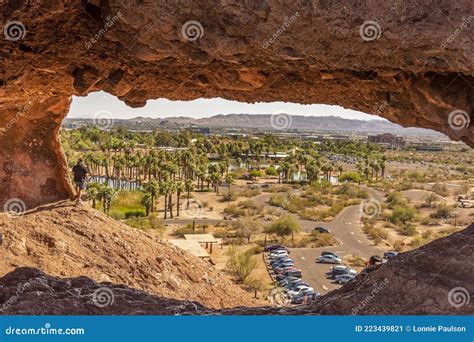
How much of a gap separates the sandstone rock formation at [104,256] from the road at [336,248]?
1563 centimetres

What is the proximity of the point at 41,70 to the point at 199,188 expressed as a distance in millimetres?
56172

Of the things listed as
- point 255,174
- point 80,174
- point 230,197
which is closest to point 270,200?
point 230,197

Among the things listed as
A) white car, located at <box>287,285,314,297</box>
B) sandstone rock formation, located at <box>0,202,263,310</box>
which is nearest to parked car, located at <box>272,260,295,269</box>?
white car, located at <box>287,285,314,297</box>

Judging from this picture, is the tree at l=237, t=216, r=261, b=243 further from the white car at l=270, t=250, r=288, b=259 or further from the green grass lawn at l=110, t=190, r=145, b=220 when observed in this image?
the green grass lawn at l=110, t=190, r=145, b=220

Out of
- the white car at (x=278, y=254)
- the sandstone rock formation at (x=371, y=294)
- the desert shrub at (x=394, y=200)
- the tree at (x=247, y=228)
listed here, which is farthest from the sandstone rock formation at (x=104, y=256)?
the desert shrub at (x=394, y=200)

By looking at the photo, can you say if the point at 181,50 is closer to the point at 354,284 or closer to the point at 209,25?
the point at 209,25

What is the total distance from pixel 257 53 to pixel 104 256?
6.86 metres

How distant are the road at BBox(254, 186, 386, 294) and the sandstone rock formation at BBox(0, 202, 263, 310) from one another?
1563cm

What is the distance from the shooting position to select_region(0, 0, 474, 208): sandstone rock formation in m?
7.35

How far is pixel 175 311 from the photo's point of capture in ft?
26.8

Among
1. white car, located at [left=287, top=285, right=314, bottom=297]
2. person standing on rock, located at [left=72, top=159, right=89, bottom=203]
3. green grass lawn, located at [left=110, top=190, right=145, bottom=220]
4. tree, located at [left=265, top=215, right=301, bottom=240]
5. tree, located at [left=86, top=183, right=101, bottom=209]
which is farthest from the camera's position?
green grass lawn, located at [left=110, top=190, right=145, bottom=220]

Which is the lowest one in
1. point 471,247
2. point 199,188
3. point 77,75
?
point 199,188

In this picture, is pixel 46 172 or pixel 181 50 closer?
pixel 181 50

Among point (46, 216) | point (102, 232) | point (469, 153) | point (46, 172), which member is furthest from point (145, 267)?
point (469, 153)
